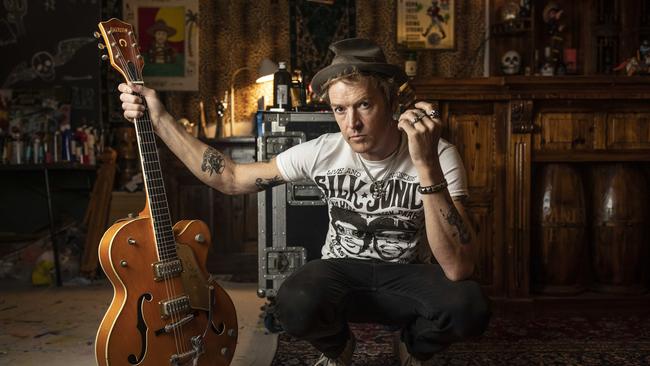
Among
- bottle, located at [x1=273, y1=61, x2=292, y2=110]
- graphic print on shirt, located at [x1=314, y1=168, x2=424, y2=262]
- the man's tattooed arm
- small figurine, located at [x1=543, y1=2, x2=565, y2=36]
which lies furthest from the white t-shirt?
small figurine, located at [x1=543, y1=2, x2=565, y2=36]

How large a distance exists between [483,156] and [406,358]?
1612 millimetres

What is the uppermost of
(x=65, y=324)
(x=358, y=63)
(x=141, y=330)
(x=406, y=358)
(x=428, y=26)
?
(x=428, y=26)

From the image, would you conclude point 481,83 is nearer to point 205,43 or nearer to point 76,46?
point 205,43

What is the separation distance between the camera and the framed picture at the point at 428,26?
217 inches

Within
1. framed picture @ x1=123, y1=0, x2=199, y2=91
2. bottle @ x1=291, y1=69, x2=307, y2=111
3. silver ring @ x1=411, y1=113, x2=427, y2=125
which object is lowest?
silver ring @ x1=411, y1=113, x2=427, y2=125

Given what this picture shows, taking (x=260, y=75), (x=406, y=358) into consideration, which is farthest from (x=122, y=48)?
(x=260, y=75)

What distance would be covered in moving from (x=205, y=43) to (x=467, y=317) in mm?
4195

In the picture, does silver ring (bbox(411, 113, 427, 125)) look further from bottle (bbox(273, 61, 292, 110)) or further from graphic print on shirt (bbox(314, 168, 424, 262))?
bottle (bbox(273, 61, 292, 110))

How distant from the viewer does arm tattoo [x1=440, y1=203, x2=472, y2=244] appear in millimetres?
1860

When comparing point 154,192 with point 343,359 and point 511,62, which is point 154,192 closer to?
point 343,359

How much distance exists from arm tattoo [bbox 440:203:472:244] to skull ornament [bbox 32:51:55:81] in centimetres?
421

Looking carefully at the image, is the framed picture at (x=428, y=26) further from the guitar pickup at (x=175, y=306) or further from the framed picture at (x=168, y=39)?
the guitar pickup at (x=175, y=306)

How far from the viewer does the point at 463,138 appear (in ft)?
11.4

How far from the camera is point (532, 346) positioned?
9.09 feet
